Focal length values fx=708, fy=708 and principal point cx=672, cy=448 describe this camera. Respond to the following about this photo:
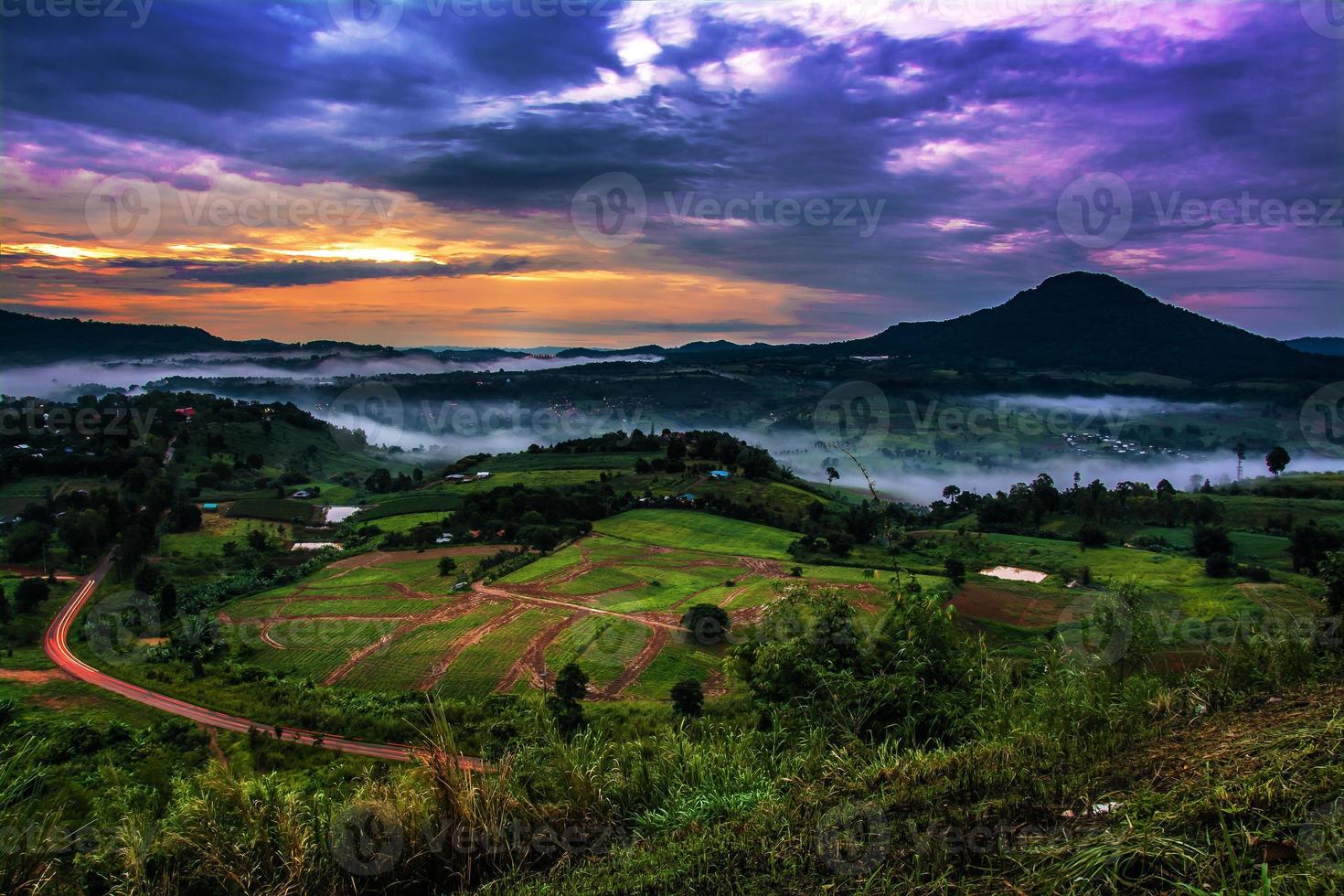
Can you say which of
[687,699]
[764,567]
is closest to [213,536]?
[764,567]

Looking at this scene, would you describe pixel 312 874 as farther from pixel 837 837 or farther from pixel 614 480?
pixel 614 480

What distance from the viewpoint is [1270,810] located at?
13.4 ft

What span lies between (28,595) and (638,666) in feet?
138

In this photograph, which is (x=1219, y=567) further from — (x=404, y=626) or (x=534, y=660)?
(x=404, y=626)

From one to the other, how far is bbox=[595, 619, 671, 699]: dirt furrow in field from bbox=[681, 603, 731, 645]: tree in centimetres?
153

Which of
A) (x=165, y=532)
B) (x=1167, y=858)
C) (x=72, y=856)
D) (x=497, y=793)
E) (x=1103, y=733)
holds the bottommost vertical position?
(x=165, y=532)

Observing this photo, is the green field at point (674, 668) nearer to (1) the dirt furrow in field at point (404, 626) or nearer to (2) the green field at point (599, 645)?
(2) the green field at point (599, 645)

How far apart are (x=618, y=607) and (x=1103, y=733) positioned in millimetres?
39416

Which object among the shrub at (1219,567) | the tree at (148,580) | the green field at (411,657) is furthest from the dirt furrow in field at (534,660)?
the shrub at (1219,567)

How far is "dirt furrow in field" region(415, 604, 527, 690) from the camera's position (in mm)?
35000

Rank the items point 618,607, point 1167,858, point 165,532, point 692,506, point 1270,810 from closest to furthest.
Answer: point 1167,858
point 1270,810
point 618,607
point 165,532
point 692,506

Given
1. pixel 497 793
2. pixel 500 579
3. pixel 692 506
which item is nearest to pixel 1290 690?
pixel 497 793

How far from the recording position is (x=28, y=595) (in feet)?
153

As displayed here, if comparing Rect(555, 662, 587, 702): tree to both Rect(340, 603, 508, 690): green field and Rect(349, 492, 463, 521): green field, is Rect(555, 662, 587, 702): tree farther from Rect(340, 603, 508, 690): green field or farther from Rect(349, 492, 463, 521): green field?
Rect(349, 492, 463, 521): green field
